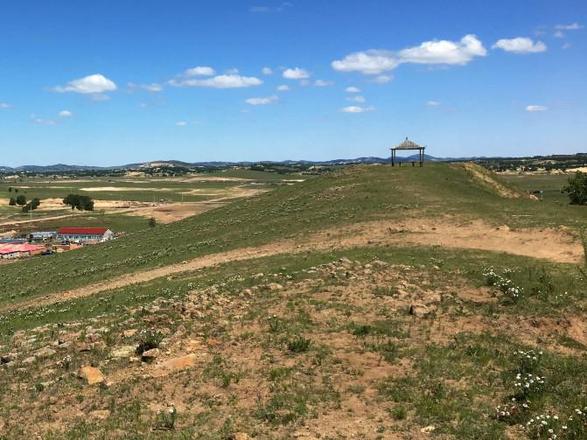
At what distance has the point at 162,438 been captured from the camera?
9742 mm

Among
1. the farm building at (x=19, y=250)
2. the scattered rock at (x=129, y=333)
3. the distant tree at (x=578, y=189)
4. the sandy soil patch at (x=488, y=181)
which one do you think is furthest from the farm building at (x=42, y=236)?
the scattered rock at (x=129, y=333)

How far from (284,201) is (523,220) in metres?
24.7

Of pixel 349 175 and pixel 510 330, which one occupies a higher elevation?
pixel 349 175

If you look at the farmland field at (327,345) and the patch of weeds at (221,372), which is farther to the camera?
the patch of weeds at (221,372)

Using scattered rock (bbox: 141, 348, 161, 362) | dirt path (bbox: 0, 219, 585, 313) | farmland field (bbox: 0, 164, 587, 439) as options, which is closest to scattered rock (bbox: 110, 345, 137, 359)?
farmland field (bbox: 0, 164, 587, 439)

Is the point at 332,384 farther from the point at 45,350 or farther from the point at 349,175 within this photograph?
the point at 349,175

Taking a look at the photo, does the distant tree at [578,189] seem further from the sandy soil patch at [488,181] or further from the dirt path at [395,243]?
the dirt path at [395,243]

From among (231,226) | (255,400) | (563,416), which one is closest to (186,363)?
(255,400)

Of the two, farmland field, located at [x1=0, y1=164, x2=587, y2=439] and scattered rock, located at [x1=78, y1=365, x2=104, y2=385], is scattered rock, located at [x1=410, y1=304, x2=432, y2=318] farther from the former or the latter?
scattered rock, located at [x1=78, y1=365, x2=104, y2=385]

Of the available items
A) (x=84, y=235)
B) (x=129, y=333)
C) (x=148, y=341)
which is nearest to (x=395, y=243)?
(x=129, y=333)

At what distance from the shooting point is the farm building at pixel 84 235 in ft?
353

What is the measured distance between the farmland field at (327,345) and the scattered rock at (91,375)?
49 millimetres

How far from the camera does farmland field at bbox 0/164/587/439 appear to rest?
10.3m

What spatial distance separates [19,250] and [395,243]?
3195 inches
